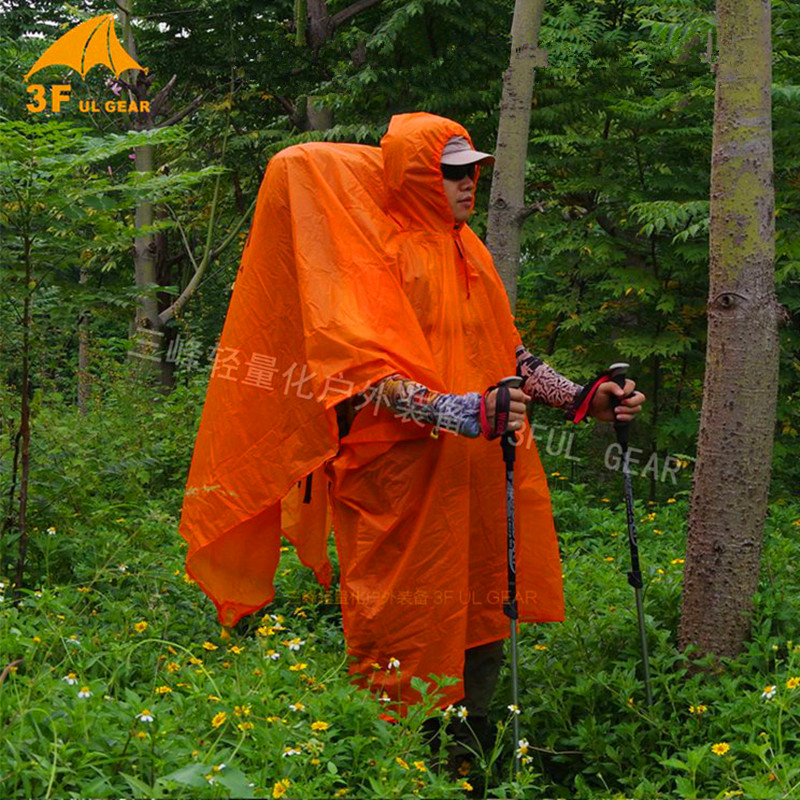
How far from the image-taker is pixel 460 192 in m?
3.79

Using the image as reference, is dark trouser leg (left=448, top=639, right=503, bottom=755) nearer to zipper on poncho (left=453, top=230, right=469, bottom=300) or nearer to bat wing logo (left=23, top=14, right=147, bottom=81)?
zipper on poncho (left=453, top=230, right=469, bottom=300)

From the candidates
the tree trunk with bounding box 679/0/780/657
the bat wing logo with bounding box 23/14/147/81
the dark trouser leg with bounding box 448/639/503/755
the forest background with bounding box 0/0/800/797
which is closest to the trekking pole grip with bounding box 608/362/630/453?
the tree trunk with bounding box 679/0/780/657

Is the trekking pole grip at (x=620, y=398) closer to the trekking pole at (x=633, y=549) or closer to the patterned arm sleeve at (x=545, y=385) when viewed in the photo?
the trekking pole at (x=633, y=549)

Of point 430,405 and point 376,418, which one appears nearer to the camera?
point 430,405

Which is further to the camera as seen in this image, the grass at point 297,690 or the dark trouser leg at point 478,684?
the dark trouser leg at point 478,684

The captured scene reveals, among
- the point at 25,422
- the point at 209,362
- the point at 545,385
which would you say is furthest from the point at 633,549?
the point at 209,362

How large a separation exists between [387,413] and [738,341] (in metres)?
1.56

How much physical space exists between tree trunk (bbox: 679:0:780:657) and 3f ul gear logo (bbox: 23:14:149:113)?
10767 millimetres

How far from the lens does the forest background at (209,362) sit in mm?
3076

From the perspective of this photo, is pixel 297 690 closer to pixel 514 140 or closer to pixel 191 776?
pixel 191 776

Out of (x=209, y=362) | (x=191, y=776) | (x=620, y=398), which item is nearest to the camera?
(x=191, y=776)

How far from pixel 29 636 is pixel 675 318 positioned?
5.76 metres

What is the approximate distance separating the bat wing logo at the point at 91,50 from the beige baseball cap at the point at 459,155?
10625 millimetres

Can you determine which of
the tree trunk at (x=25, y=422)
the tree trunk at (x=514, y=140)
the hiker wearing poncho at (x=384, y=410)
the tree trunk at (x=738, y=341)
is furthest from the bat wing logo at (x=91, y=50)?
the tree trunk at (x=738, y=341)
